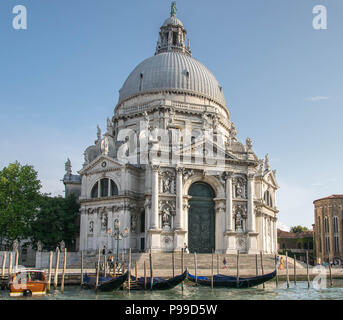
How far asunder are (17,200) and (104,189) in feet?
21.7

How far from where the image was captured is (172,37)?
48.3 metres

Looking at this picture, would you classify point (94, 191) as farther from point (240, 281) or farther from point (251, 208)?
point (240, 281)

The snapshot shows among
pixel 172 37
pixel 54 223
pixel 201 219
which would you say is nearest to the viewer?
pixel 201 219

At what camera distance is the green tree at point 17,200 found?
34.5 meters

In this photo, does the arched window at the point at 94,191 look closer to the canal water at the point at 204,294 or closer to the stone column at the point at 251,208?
the stone column at the point at 251,208

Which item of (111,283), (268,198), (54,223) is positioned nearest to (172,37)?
(268,198)

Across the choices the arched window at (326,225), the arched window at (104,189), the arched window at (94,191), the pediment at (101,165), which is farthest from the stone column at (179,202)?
the arched window at (326,225)

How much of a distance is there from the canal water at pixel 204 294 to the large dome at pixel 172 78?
74.3 ft

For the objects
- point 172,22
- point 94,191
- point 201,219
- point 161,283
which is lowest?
point 161,283

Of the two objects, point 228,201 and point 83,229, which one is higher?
point 228,201

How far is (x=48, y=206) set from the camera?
3594 centimetres

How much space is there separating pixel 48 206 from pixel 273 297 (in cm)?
2106
